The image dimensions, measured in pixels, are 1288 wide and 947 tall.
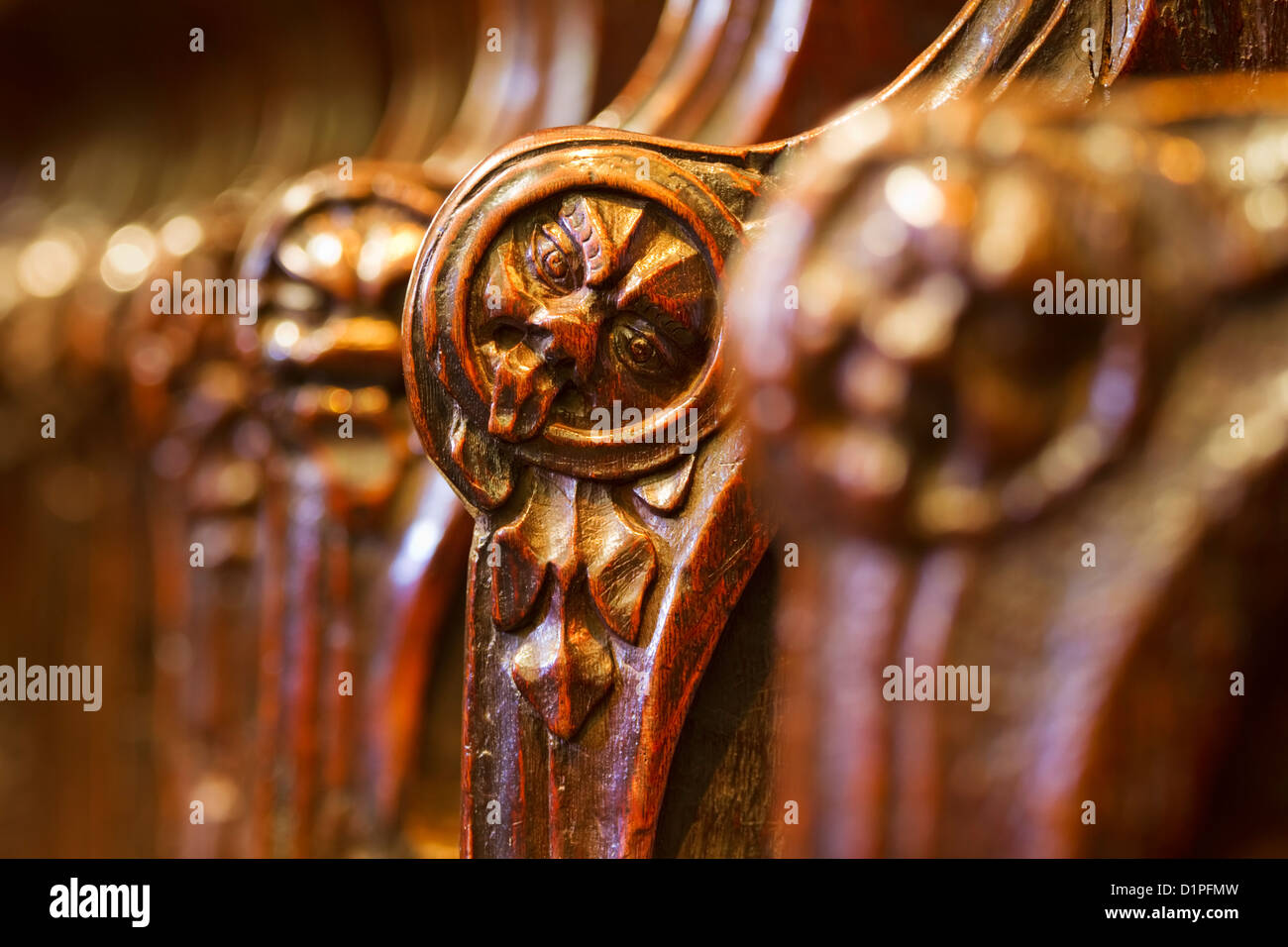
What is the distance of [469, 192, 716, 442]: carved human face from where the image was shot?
0.47 meters

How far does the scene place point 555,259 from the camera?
0.48 metres

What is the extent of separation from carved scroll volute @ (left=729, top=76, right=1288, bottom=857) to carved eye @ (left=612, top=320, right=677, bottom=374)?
186 millimetres

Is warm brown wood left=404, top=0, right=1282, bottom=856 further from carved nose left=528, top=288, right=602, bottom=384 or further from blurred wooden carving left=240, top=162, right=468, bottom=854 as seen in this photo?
blurred wooden carving left=240, top=162, right=468, bottom=854

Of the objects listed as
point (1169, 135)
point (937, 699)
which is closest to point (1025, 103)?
point (1169, 135)

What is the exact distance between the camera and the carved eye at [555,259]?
0.48 meters

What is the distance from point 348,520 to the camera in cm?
73

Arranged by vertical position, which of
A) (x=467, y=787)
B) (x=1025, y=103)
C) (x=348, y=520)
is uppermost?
(x=1025, y=103)

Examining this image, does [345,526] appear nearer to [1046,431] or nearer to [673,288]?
[673,288]

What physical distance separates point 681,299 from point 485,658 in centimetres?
16

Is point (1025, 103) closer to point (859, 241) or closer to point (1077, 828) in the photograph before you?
point (859, 241)

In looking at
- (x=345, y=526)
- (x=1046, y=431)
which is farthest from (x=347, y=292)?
(x=1046, y=431)

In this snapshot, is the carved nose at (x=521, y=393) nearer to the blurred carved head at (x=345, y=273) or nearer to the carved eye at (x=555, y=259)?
the carved eye at (x=555, y=259)

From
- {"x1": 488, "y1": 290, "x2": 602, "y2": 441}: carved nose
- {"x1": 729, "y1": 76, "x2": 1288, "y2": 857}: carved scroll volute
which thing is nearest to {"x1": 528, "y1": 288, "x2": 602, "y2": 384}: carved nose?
{"x1": 488, "y1": 290, "x2": 602, "y2": 441}: carved nose

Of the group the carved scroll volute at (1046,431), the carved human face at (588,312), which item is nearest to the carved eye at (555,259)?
the carved human face at (588,312)
